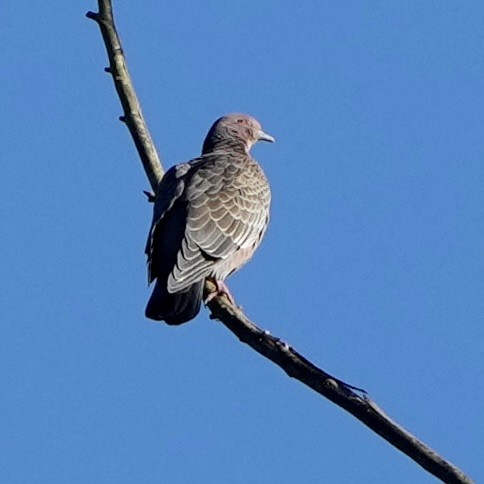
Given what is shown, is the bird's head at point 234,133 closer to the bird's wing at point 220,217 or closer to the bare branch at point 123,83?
the bird's wing at point 220,217

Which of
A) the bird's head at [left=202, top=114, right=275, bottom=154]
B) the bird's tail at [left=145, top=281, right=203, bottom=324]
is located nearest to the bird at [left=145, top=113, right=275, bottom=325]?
the bird's tail at [left=145, top=281, right=203, bottom=324]

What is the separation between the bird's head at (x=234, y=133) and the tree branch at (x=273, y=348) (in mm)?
2182

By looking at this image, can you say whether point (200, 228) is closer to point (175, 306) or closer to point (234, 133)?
point (175, 306)

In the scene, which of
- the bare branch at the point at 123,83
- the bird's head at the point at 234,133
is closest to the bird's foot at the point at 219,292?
the bare branch at the point at 123,83

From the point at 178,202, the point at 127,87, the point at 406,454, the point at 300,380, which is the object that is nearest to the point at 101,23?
the point at 127,87

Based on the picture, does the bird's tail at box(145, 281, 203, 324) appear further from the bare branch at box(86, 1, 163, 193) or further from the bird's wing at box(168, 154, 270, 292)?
the bare branch at box(86, 1, 163, 193)

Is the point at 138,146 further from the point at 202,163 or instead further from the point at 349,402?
the point at 349,402

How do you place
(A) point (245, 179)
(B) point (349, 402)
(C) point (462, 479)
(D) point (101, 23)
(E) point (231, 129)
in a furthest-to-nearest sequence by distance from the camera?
(E) point (231, 129) < (A) point (245, 179) < (D) point (101, 23) < (B) point (349, 402) < (C) point (462, 479)

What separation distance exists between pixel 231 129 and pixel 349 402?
500 centimetres

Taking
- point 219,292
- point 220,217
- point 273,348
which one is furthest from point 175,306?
point 273,348

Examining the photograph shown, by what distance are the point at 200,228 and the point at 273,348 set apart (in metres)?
2.38

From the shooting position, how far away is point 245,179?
30.6ft

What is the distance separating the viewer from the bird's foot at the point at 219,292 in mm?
7930

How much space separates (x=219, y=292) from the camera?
319 inches
